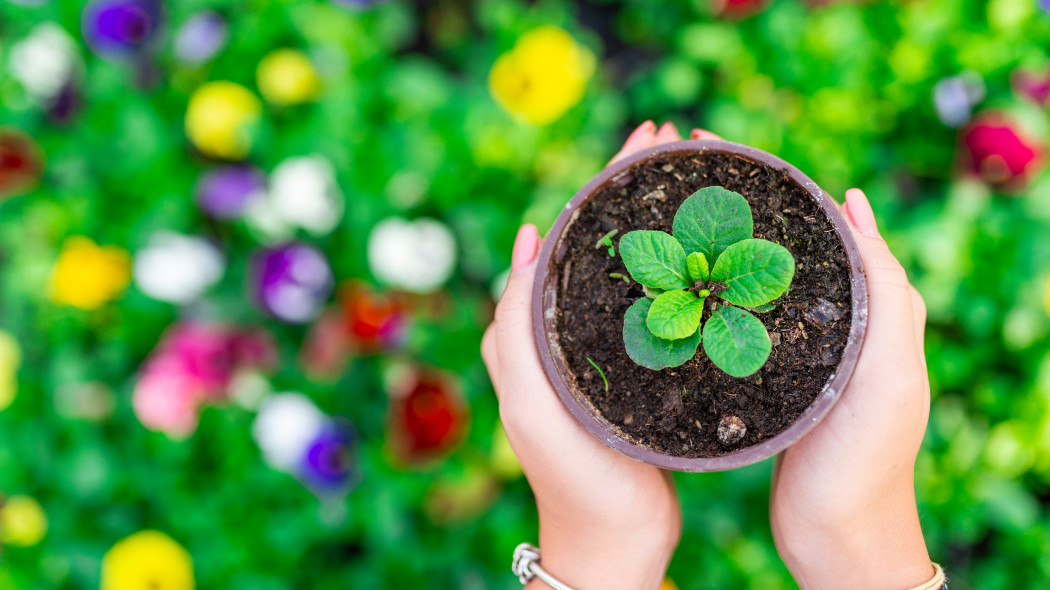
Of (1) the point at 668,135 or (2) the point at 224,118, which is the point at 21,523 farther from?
(1) the point at 668,135

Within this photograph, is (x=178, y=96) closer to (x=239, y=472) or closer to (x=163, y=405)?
(x=163, y=405)

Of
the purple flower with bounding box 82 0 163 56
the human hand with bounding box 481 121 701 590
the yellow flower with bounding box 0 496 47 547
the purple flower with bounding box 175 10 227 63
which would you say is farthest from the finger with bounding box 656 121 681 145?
the yellow flower with bounding box 0 496 47 547

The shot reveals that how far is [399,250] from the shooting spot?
1.22 meters

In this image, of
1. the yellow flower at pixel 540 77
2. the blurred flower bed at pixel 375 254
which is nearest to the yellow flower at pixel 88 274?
the blurred flower bed at pixel 375 254

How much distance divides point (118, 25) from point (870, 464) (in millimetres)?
1570

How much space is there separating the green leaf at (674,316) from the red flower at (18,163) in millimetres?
1568

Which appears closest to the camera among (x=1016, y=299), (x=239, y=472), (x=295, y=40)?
(x=1016, y=299)

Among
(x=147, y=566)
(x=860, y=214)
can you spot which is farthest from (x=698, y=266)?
(x=147, y=566)

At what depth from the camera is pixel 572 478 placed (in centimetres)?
75

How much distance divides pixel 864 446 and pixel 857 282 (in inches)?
7.1

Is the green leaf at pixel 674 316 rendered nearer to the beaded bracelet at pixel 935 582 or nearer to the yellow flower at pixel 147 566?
the beaded bracelet at pixel 935 582

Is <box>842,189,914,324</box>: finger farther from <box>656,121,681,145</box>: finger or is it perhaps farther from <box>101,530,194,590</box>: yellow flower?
<box>101,530,194,590</box>: yellow flower

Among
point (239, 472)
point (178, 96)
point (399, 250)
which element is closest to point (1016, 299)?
point (399, 250)

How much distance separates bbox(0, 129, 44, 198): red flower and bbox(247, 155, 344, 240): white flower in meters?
0.61
